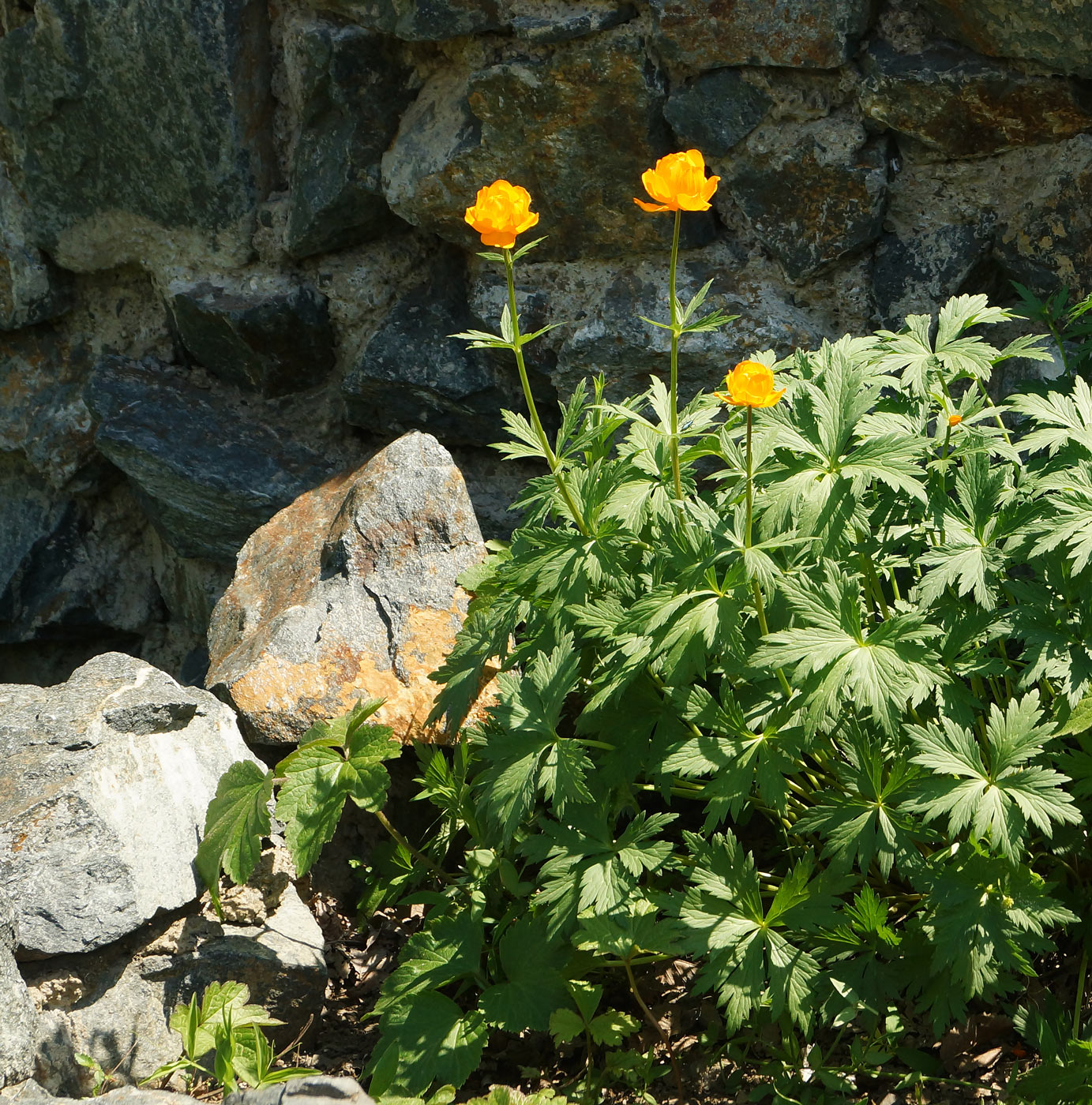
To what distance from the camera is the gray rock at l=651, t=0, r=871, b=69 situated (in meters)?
2.96

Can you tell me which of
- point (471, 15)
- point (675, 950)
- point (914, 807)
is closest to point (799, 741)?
point (914, 807)

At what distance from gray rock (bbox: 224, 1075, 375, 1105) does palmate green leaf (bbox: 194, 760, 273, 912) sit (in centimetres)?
61

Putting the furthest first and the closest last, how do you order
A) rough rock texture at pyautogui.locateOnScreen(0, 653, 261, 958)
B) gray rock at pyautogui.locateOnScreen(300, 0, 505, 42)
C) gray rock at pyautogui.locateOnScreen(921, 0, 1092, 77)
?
gray rock at pyautogui.locateOnScreen(300, 0, 505, 42)
gray rock at pyautogui.locateOnScreen(921, 0, 1092, 77)
rough rock texture at pyautogui.locateOnScreen(0, 653, 261, 958)

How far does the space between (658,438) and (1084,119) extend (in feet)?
4.89

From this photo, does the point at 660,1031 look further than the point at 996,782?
Yes

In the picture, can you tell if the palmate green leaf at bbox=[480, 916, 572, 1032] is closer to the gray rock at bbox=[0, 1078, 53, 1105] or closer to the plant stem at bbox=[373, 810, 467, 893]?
the plant stem at bbox=[373, 810, 467, 893]

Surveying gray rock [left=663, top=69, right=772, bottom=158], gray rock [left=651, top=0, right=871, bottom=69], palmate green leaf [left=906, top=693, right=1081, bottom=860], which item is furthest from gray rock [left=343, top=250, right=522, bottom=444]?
palmate green leaf [left=906, top=693, right=1081, bottom=860]

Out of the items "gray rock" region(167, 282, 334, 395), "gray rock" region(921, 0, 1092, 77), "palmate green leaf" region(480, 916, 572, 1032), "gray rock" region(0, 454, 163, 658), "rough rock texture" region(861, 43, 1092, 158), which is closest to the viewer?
"palmate green leaf" region(480, 916, 572, 1032)

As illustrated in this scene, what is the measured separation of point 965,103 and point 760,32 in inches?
22.1

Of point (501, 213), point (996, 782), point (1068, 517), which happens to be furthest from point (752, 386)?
point (996, 782)

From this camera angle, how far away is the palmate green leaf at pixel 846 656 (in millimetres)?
1929

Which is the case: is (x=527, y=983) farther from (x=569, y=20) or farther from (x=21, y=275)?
(x=21, y=275)

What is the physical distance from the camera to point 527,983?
2.29m

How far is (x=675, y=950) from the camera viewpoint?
2135 millimetres
